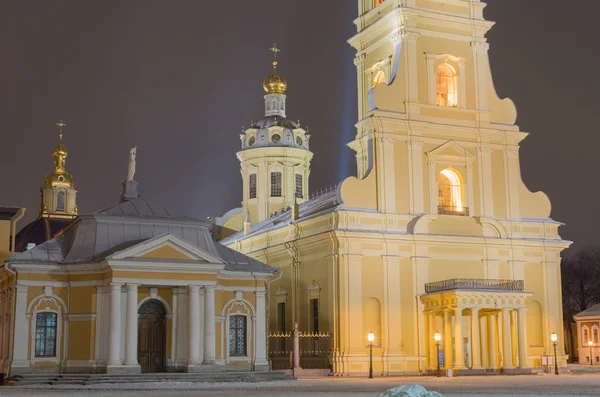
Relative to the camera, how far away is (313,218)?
4628 centimetres

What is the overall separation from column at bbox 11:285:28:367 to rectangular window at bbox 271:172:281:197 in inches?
1201

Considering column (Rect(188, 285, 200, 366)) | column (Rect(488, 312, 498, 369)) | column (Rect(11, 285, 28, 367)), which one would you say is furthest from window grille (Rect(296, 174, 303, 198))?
column (Rect(11, 285, 28, 367))

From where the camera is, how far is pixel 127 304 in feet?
116

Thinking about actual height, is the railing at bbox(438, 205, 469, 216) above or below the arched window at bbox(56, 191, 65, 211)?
below

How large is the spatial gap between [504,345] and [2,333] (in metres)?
21.7

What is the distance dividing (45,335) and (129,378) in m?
4.17

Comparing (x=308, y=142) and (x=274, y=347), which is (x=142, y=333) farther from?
(x=308, y=142)

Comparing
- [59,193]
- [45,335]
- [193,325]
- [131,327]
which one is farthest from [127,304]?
[59,193]

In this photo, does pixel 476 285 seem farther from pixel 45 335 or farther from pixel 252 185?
pixel 252 185

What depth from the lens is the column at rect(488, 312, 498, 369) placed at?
43.2m

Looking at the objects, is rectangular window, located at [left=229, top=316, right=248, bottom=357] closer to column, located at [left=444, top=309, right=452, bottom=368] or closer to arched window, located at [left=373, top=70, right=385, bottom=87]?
column, located at [left=444, top=309, right=452, bottom=368]

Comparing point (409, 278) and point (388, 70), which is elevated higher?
point (388, 70)

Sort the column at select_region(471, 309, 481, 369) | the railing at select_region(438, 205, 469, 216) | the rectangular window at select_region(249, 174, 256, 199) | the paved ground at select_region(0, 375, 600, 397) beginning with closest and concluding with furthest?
the paved ground at select_region(0, 375, 600, 397) < the column at select_region(471, 309, 481, 369) < the railing at select_region(438, 205, 469, 216) < the rectangular window at select_region(249, 174, 256, 199)

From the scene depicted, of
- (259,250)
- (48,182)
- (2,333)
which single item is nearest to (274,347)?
(259,250)
